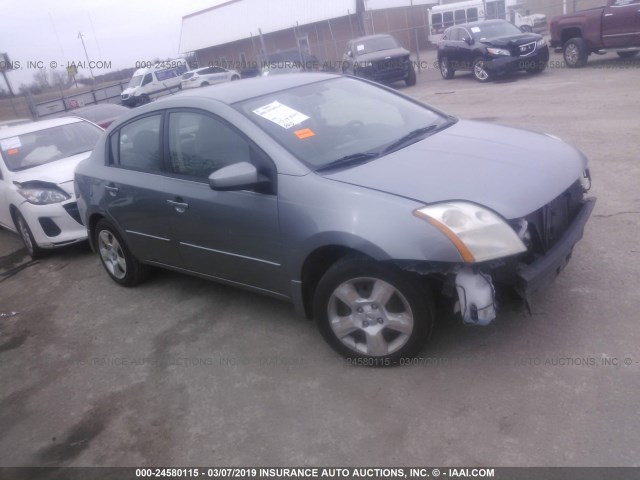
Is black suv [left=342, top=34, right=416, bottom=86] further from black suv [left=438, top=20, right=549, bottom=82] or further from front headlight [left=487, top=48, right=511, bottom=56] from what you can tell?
front headlight [left=487, top=48, right=511, bottom=56]

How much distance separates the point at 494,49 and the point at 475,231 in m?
13.4

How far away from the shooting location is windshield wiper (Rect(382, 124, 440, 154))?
369 cm

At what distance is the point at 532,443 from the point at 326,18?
3523 cm

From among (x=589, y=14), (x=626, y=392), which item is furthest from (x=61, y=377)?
(x=589, y=14)

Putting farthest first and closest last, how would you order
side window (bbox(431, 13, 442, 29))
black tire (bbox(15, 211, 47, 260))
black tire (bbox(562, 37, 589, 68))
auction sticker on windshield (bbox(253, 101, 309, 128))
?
side window (bbox(431, 13, 442, 29)) → black tire (bbox(562, 37, 589, 68)) → black tire (bbox(15, 211, 47, 260)) → auction sticker on windshield (bbox(253, 101, 309, 128))

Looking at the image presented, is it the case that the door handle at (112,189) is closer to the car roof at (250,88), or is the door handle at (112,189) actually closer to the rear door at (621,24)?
the car roof at (250,88)

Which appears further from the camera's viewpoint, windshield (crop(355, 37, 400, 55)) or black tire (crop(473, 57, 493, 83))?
windshield (crop(355, 37, 400, 55))

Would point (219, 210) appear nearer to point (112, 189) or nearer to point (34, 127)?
point (112, 189)

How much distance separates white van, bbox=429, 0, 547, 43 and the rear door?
49.5ft

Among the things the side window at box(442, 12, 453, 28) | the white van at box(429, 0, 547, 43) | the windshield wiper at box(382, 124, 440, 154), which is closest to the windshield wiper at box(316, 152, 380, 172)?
the windshield wiper at box(382, 124, 440, 154)

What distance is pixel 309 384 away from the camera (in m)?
3.33

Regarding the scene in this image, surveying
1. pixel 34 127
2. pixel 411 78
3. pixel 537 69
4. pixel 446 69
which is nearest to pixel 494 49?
pixel 537 69

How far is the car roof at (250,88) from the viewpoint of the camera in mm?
3926

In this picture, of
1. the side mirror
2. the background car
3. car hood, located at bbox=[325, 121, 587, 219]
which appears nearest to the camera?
car hood, located at bbox=[325, 121, 587, 219]
